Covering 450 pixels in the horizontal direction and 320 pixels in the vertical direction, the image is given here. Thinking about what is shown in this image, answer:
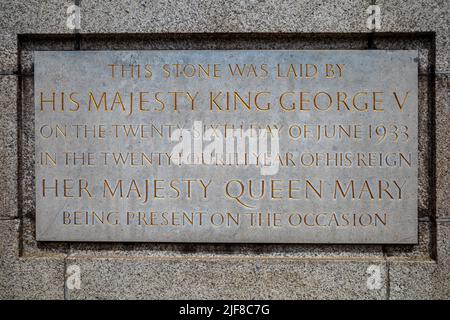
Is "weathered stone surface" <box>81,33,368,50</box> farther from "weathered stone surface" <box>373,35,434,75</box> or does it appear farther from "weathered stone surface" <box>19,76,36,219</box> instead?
"weathered stone surface" <box>19,76,36,219</box>

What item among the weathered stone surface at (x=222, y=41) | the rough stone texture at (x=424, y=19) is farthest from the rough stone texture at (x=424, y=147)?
the weathered stone surface at (x=222, y=41)

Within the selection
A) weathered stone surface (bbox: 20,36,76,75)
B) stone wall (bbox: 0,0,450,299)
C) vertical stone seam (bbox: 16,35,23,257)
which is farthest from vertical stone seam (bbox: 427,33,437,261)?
vertical stone seam (bbox: 16,35,23,257)

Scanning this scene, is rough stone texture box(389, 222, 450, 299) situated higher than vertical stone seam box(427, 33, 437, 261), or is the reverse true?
vertical stone seam box(427, 33, 437, 261)

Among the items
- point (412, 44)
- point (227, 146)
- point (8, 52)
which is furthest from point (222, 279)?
point (8, 52)

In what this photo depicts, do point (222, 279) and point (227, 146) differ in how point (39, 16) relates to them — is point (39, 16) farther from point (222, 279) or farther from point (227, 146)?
point (222, 279)

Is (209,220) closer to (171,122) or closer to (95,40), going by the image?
(171,122)

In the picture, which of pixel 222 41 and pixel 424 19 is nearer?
pixel 424 19

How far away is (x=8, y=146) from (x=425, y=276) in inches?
171

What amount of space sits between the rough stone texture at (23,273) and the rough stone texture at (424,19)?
407 cm

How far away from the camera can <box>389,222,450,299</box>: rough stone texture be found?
4055 mm

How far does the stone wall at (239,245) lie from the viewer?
4.07 m

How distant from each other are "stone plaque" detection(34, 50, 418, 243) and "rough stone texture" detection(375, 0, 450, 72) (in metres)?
0.25

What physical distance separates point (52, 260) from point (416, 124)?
12.7ft

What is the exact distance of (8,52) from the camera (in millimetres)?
4207
